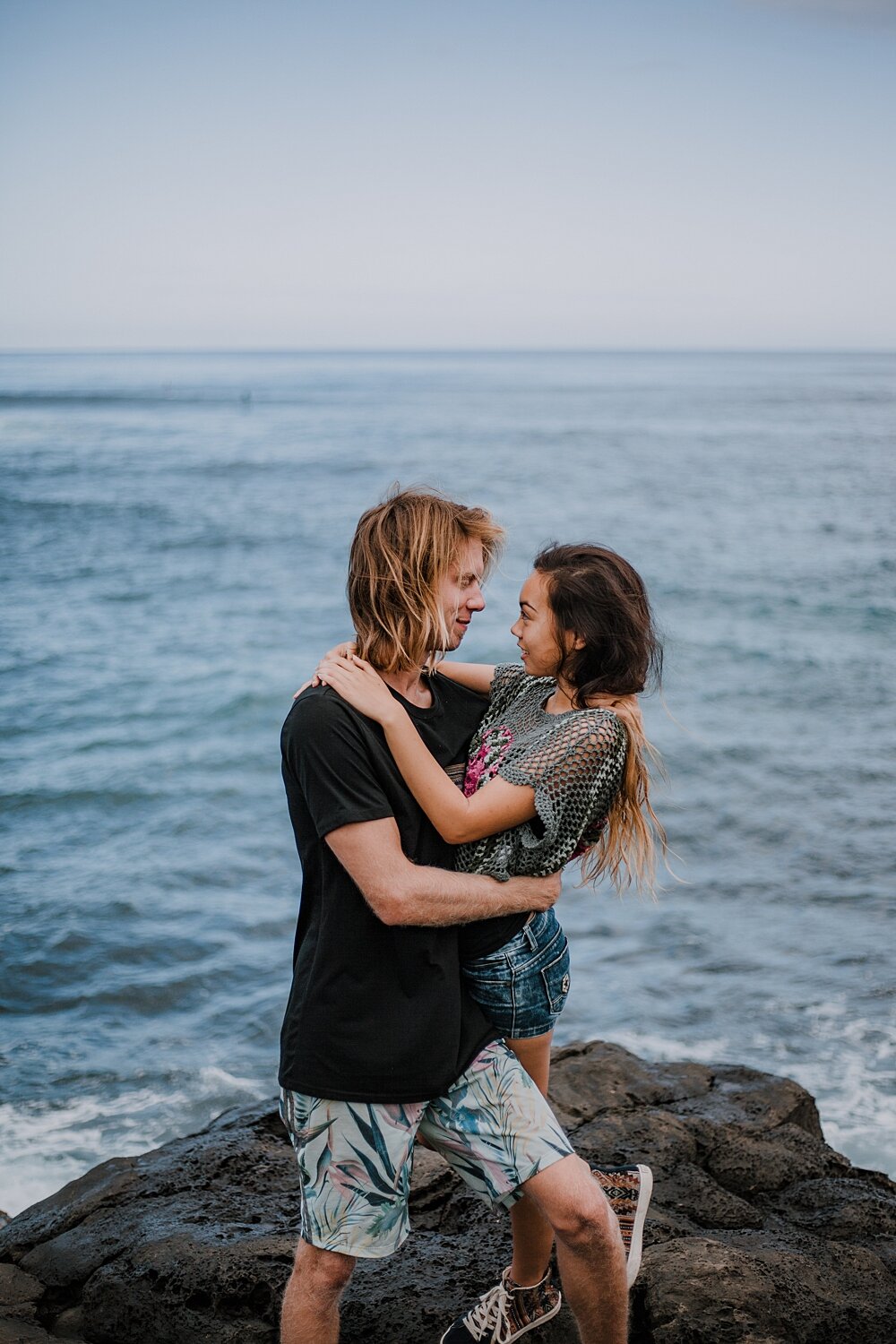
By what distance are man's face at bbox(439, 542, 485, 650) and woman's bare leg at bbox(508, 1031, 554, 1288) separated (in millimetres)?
1088

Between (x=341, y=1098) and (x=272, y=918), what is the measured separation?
244 inches

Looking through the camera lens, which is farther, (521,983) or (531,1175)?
(521,983)

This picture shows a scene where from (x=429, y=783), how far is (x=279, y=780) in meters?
9.68

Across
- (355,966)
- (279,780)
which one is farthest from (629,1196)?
(279,780)

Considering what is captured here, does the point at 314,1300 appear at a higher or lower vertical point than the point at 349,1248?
lower

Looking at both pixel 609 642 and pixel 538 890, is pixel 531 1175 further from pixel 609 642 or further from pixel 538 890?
pixel 609 642

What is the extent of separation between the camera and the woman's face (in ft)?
10.7

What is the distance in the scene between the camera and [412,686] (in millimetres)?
3213

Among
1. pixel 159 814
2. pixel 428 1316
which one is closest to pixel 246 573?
pixel 159 814

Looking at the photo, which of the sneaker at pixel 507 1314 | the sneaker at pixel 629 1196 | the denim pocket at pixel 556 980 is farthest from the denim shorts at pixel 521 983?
the sneaker at pixel 507 1314

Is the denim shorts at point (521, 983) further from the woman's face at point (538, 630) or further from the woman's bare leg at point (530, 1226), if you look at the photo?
the woman's face at point (538, 630)

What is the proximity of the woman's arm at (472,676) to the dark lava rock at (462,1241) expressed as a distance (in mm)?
1757

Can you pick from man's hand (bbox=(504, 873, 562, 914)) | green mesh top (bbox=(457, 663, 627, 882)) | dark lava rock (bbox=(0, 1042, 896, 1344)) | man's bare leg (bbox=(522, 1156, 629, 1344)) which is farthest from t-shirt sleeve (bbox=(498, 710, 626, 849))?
dark lava rock (bbox=(0, 1042, 896, 1344))

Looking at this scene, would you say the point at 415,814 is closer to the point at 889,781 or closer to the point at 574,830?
the point at 574,830
